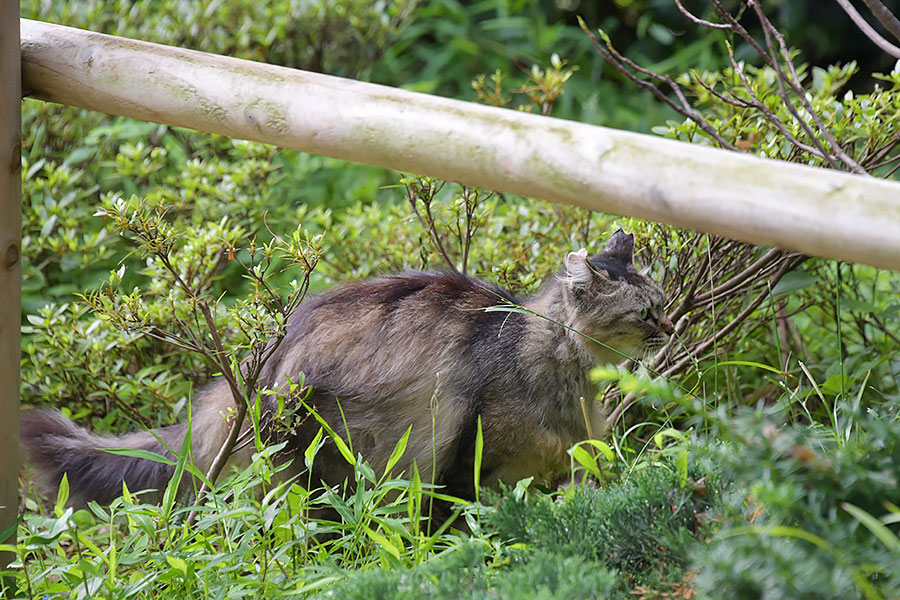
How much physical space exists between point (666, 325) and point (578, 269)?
36 cm

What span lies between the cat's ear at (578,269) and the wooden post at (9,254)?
1.48 m

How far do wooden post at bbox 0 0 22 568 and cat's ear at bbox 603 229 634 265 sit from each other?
1.68m

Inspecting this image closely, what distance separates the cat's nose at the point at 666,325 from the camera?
114 inches

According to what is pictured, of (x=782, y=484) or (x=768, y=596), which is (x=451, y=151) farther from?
(x=768, y=596)

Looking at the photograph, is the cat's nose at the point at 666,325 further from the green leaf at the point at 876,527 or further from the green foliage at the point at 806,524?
the green leaf at the point at 876,527

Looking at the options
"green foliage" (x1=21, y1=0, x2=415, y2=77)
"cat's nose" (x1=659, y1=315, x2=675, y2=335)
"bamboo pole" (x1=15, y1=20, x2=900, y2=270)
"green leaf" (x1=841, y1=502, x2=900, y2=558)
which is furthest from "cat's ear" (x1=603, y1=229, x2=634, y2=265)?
"green foliage" (x1=21, y1=0, x2=415, y2=77)

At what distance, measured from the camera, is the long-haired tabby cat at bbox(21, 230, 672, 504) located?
2.78 meters

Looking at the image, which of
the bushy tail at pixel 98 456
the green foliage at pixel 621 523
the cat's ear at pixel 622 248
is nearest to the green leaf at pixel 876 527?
the green foliage at pixel 621 523

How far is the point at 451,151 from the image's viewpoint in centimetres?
195

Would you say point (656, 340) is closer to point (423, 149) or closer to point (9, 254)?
point (423, 149)

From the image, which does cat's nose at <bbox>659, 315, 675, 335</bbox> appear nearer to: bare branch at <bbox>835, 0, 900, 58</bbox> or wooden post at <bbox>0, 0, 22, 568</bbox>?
bare branch at <bbox>835, 0, 900, 58</bbox>

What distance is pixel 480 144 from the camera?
192 centimetres

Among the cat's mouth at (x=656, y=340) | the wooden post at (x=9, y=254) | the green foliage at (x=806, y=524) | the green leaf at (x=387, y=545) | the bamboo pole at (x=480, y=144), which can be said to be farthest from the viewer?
the cat's mouth at (x=656, y=340)

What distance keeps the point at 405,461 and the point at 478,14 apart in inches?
194
